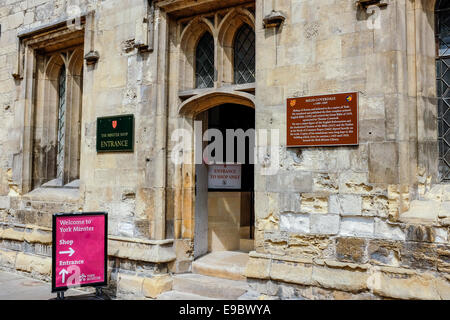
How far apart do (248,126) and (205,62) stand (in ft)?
8.18

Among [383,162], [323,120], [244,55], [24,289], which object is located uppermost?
[244,55]

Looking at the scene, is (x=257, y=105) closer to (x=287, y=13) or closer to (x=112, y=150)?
(x=287, y=13)

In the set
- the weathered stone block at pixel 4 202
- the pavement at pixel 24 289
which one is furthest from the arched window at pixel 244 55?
the weathered stone block at pixel 4 202

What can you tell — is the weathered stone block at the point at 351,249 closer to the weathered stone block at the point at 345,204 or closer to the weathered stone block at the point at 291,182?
the weathered stone block at the point at 345,204

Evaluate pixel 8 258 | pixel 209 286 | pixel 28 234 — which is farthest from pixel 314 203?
pixel 8 258

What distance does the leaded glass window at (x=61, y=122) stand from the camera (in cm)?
850

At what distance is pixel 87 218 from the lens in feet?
19.7

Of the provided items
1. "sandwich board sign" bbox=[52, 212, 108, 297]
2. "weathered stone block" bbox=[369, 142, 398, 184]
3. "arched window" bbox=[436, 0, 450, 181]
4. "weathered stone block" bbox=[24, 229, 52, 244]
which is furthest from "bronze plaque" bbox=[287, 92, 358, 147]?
"weathered stone block" bbox=[24, 229, 52, 244]

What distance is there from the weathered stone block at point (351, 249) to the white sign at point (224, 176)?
300 centimetres

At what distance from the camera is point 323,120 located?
511 centimetres

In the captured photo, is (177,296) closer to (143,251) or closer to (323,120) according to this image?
(143,251)

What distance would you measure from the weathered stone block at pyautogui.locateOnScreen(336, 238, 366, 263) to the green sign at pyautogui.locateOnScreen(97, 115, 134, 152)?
3.43 meters
